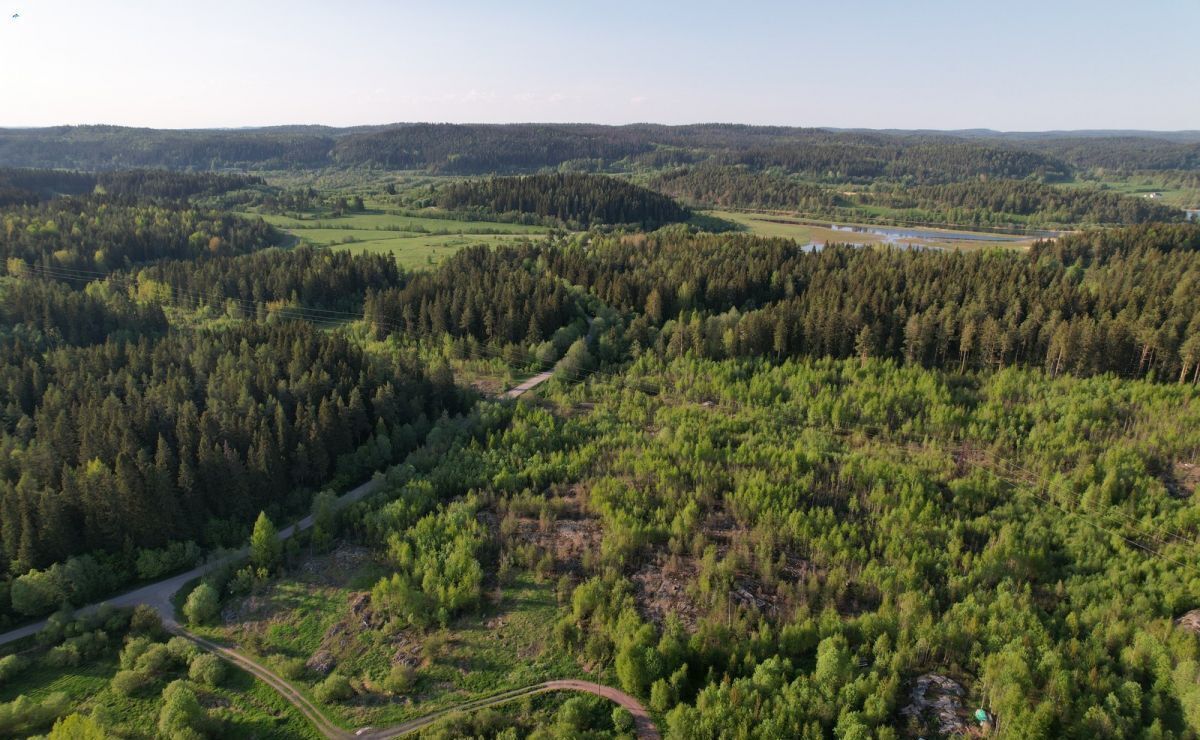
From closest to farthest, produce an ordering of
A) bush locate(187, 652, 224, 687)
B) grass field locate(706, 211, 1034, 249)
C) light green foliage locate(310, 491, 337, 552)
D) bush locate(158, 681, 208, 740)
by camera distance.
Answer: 1. bush locate(158, 681, 208, 740)
2. bush locate(187, 652, 224, 687)
3. light green foliage locate(310, 491, 337, 552)
4. grass field locate(706, 211, 1034, 249)

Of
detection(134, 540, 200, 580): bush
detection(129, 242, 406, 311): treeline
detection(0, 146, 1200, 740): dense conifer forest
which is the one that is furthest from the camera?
detection(129, 242, 406, 311): treeline

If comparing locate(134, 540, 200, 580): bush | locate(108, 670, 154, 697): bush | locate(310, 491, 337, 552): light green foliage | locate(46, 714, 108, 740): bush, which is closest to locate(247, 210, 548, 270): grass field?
locate(310, 491, 337, 552): light green foliage

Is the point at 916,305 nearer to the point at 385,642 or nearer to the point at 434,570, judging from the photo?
the point at 434,570

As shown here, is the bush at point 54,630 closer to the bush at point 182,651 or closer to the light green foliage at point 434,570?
the bush at point 182,651

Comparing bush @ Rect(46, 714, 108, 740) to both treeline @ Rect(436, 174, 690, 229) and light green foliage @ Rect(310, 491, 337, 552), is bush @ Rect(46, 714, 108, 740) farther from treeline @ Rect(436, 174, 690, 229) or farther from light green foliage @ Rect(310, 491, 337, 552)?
treeline @ Rect(436, 174, 690, 229)

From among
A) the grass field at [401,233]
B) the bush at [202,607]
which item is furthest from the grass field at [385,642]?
the grass field at [401,233]

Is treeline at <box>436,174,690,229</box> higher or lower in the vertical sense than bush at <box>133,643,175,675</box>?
higher

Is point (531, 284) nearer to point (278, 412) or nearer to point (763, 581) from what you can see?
point (278, 412)
